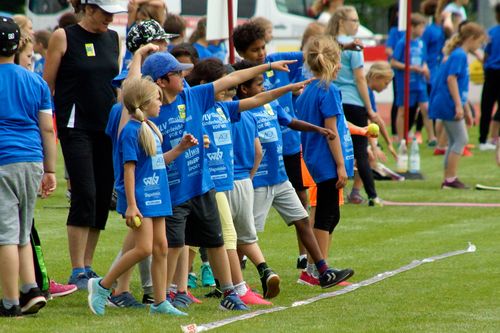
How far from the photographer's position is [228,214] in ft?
27.2

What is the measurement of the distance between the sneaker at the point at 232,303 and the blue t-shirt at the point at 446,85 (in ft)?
26.4

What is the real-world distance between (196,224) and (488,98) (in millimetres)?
12920

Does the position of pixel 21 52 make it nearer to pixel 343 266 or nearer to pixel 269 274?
pixel 269 274

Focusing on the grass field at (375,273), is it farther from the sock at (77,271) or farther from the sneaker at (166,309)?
the sock at (77,271)

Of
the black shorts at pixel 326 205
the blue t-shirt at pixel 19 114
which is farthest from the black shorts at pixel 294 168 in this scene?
the blue t-shirt at pixel 19 114

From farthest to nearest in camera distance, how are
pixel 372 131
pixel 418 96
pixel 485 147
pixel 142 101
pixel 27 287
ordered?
pixel 418 96
pixel 485 147
pixel 372 131
pixel 27 287
pixel 142 101

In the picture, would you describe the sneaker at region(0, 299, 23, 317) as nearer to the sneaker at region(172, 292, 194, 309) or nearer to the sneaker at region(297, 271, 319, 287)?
the sneaker at region(172, 292, 194, 309)

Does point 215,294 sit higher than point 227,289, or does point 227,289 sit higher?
point 227,289

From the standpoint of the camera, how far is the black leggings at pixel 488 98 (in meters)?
20.0

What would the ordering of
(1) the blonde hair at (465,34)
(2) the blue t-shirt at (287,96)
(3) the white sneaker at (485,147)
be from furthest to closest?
(3) the white sneaker at (485,147), (1) the blonde hair at (465,34), (2) the blue t-shirt at (287,96)

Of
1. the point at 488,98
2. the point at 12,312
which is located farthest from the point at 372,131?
the point at 488,98

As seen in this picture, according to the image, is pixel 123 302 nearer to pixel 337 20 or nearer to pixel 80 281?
pixel 80 281

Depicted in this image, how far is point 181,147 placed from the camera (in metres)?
7.39

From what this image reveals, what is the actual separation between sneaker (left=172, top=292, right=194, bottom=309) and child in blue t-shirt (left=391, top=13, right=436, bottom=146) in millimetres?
12227
